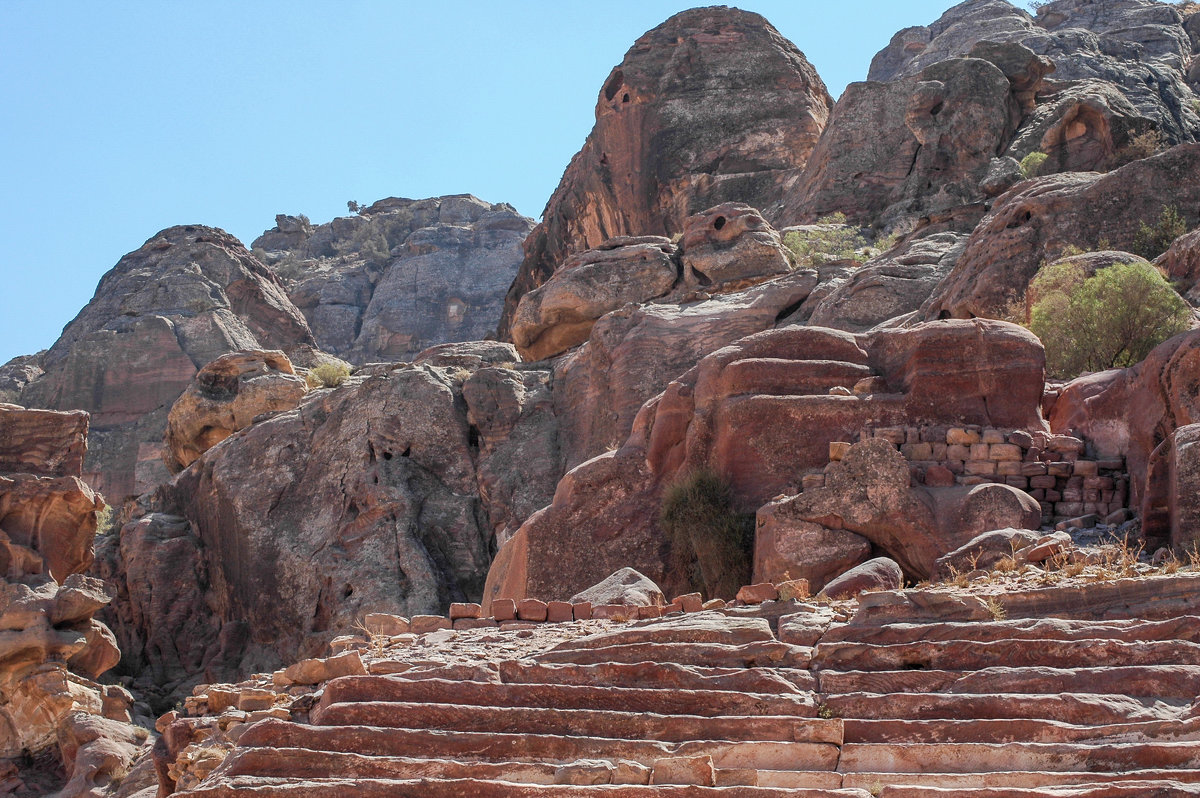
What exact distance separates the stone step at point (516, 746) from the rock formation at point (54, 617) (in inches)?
358

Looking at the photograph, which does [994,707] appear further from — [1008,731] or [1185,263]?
[1185,263]

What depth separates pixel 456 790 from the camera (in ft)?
24.9

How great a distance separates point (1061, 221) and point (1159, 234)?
1407 mm

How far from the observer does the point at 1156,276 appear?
1775cm

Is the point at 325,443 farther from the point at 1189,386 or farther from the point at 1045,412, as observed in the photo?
the point at 1189,386

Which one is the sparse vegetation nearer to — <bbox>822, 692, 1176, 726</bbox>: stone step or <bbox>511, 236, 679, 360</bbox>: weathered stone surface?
<bbox>511, 236, 679, 360</bbox>: weathered stone surface

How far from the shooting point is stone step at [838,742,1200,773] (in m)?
7.11

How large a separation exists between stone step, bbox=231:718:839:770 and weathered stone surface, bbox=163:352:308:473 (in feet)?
72.1

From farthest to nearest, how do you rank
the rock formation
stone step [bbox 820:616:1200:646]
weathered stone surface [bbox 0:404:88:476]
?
weathered stone surface [bbox 0:404:88:476]
the rock formation
stone step [bbox 820:616:1200:646]

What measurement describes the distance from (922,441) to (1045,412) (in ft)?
6.39

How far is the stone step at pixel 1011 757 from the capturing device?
7.11 metres

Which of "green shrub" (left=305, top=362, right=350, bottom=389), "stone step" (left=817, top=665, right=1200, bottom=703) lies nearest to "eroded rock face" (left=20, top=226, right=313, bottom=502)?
"green shrub" (left=305, top=362, right=350, bottom=389)

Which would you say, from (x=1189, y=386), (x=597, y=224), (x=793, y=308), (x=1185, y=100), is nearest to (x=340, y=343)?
(x=597, y=224)

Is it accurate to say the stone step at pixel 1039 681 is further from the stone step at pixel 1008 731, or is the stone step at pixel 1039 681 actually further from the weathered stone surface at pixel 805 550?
the weathered stone surface at pixel 805 550
